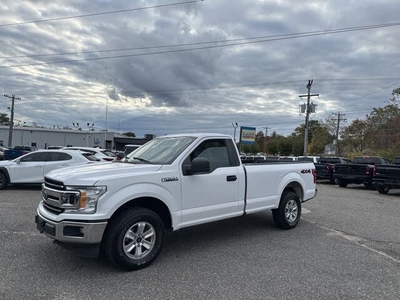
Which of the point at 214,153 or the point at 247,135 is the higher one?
the point at 247,135

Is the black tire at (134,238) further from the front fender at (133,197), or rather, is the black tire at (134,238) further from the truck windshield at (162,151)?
the truck windshield at (162,151)

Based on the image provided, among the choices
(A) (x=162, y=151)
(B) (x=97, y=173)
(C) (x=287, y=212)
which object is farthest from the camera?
(C) (x=287, y=212)

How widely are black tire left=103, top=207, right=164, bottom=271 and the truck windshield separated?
0.94 meters

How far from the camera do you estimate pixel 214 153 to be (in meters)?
5.61

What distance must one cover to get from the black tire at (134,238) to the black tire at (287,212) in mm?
2992

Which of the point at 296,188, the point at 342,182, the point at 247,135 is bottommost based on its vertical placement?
the point at 342,182

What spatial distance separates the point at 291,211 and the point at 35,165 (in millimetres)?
9336

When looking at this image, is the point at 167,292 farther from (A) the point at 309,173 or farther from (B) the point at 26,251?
(A) the point at 309,173

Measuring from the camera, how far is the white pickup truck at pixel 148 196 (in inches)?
160

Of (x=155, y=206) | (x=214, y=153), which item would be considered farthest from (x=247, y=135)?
(x=155, y=206)

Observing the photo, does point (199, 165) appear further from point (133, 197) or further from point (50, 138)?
point (50, 138)

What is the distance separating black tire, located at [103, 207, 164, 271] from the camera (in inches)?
A: 164

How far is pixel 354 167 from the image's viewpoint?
16359 mm

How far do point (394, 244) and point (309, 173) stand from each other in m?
2.23
